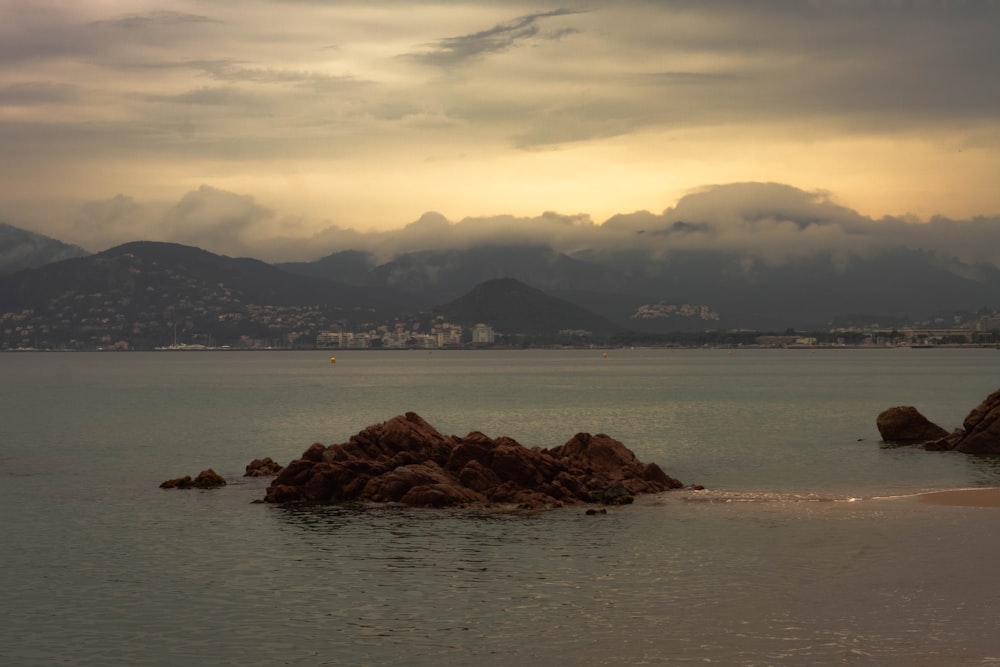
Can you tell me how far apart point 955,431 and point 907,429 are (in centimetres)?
483

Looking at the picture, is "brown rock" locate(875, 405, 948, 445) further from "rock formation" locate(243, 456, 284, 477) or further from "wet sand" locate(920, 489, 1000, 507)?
"rock formation" locate(243, 456, 284, 477)

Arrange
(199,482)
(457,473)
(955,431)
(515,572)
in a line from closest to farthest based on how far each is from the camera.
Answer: (515,572) → (457,473) → (199,482) → (955,431)

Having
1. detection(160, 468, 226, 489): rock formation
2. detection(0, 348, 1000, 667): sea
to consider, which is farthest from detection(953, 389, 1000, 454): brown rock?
detection(160, 468, 226, 489): rock formation

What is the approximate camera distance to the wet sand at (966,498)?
47875 mm

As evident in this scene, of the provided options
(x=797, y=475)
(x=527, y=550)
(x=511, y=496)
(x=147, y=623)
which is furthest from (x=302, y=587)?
(x=797, y=475)

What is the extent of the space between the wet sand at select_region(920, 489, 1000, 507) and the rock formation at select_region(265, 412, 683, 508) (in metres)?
A: 11.8

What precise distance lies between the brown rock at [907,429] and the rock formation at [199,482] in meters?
→ 48.2

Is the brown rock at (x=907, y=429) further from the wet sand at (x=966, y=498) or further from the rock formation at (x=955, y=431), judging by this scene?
the wet sand at (x=966, y=498)

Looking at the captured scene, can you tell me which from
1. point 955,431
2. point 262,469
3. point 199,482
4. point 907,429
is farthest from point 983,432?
point 199,482

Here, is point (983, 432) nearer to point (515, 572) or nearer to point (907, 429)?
point (907, 429)

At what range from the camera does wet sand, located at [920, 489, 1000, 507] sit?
47875 mm

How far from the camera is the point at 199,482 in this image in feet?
188

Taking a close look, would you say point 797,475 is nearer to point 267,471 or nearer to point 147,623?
point 267,471

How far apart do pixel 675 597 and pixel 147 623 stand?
1450 cm
